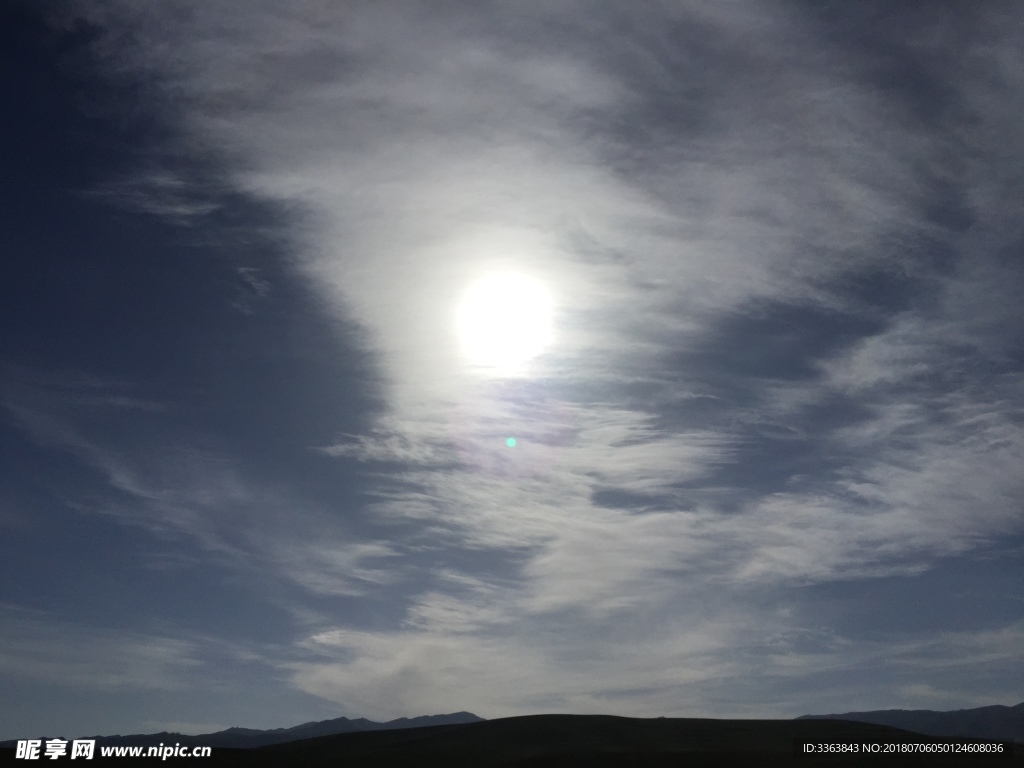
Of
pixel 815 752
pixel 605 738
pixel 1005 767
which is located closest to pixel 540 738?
pixel 605 738

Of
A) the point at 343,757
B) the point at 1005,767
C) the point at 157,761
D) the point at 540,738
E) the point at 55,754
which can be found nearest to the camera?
the point at 1005,767

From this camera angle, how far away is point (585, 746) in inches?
4692

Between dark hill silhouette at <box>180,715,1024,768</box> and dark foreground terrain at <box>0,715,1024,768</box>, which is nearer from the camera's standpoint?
dark foreground terrain at <box>0,715,1024,768</box>

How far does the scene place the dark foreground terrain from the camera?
98.8m

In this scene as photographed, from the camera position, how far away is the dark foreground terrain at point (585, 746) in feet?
324

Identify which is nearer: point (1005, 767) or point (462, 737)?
point (1005, 767)

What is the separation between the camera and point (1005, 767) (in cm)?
8650

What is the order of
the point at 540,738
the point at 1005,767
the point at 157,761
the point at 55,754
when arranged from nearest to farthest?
the point at 1005,767 → the point at 157,761 → the point at 55,754 → the point at 540,738

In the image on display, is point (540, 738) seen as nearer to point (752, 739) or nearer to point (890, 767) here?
point (752, 739)

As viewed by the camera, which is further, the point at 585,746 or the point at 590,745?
the point at 590,745

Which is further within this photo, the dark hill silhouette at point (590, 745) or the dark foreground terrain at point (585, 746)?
the dark hill silhouette at point (590, 745)

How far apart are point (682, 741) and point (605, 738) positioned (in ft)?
40.6

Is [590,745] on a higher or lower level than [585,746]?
higher

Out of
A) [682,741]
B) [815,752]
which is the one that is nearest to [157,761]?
[682,741]
